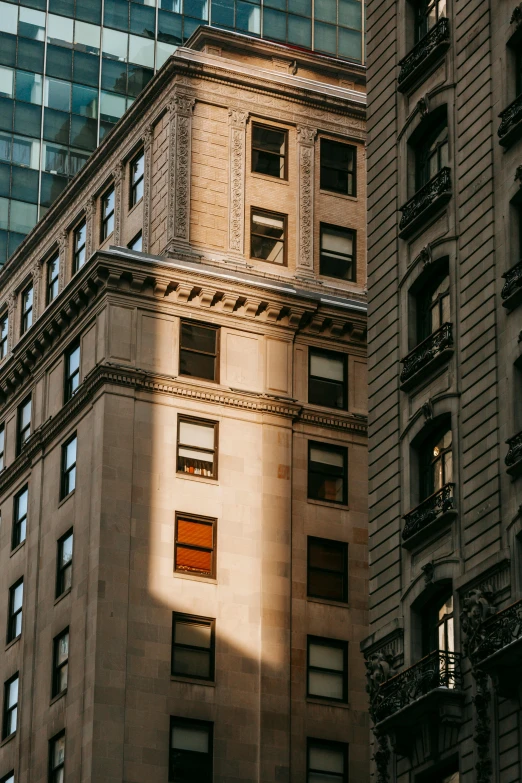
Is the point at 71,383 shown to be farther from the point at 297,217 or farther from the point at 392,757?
the point at 392,757

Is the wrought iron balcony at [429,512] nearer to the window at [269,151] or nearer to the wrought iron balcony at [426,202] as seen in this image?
the wrought iron balcony at [426,202]

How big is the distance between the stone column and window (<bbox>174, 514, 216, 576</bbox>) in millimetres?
10840

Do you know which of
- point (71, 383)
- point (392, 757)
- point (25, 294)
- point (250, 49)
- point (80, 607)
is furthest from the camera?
point (25, 294)

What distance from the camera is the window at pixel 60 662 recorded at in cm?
6222

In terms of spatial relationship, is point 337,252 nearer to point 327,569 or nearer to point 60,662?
point 327,569

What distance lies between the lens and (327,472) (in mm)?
66500

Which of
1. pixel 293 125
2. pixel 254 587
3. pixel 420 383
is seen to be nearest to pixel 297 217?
pixel 293 125

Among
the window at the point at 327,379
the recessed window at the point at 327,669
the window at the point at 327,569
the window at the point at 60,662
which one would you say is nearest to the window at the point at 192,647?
the recessed window at the point at 327,669

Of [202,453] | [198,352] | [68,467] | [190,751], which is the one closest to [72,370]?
[68,467]

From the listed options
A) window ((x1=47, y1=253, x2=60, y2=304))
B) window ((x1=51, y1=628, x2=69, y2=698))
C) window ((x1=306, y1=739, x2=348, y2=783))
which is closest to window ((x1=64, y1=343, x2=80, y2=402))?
window ((x1=47, y1=253, x2=60, y2=304))

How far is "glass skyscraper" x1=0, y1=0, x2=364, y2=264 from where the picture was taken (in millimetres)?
103562

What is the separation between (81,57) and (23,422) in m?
40.6

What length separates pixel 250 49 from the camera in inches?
2842

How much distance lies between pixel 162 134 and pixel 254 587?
17.2 m
